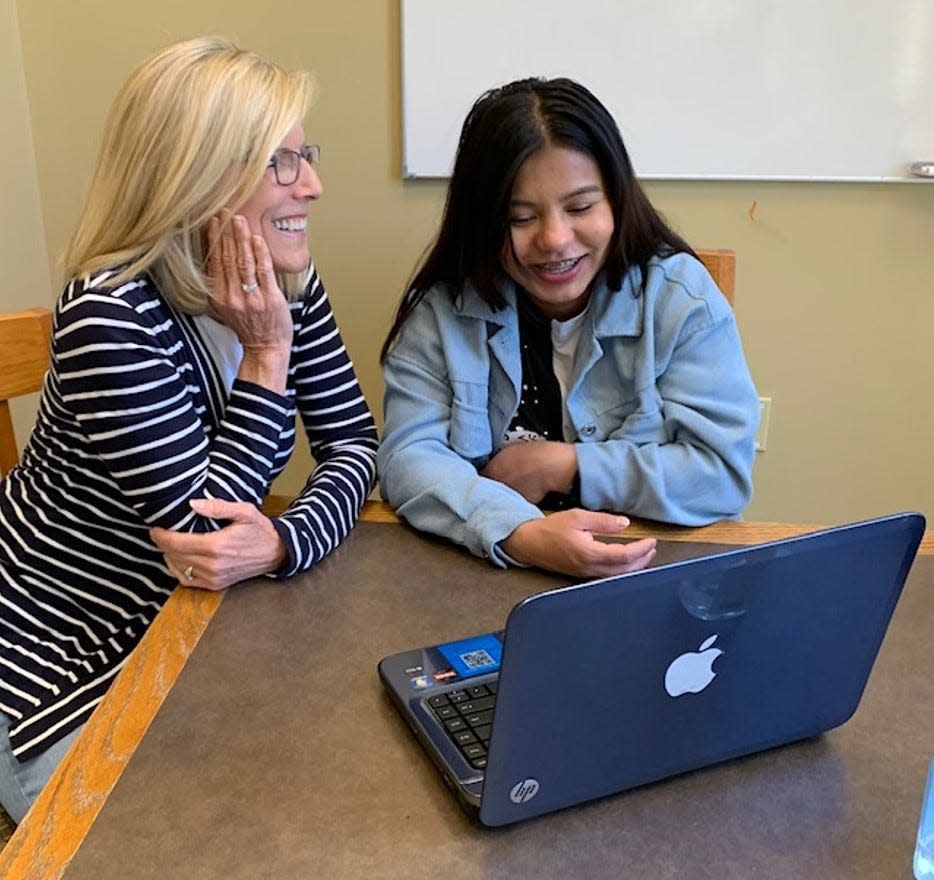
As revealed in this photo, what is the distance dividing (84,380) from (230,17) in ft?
3.42

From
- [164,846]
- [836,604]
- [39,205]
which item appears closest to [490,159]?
[836,604]

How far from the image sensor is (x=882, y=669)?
828mm

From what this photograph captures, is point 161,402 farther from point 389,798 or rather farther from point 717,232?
point 717,232

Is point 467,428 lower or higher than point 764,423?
higher

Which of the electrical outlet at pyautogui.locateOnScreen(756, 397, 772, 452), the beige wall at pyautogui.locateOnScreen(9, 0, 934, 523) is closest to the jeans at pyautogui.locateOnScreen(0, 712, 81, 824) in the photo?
the beige wall at pyautogui.locateOnScreen(9, 0, 934, 523)

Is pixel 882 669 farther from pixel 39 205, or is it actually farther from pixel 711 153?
pixel 39 205

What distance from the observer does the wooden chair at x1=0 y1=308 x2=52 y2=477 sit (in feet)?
4.17

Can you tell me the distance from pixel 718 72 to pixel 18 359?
1225 mm

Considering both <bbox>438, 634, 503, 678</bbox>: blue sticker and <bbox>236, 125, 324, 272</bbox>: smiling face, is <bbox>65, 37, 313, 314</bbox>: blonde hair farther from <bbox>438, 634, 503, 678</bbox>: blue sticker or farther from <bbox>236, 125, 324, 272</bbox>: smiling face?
<bbox>438, 634, 503, 678</bbox>: blue sticker

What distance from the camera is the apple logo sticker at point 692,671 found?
64cm

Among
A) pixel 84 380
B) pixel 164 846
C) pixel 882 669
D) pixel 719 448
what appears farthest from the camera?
pixel 719 448

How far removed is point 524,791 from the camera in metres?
0.63

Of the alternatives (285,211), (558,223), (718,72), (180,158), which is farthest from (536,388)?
(718,72)

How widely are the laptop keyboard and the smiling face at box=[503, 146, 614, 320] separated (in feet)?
1.88
